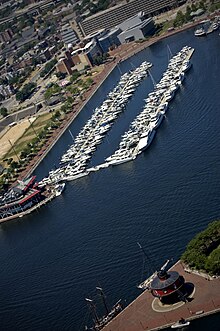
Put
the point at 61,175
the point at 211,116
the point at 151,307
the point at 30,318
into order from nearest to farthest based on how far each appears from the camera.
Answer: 1. the point at 151,307
2. the point at 30,318
3. the point at 211,116
4. the point at 61,175

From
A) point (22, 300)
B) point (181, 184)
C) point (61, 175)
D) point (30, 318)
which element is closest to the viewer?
point (30, 318)

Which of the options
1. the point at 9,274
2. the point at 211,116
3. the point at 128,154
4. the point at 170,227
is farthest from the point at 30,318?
the point at 211,116

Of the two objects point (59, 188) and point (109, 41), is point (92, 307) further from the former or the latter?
point (109, 41)

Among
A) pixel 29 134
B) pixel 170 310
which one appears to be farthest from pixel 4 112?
pixel 170 310

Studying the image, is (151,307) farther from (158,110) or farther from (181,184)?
(158,110)

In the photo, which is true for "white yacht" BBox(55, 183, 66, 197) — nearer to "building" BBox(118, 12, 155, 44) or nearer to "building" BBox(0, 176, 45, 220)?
"building" BBox(0, 176, 45, 220)

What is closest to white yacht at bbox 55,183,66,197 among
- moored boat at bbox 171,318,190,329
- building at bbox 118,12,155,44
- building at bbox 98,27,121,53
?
moored boat at bbox 171,318,190,329

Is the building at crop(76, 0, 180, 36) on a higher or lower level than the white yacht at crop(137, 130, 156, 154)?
higher

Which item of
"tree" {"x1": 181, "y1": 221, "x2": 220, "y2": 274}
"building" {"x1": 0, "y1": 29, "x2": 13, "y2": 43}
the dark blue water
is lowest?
the dark blue water
